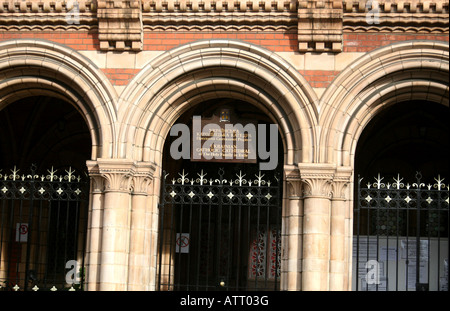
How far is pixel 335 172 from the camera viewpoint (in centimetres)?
1139

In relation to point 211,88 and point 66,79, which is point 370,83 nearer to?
point 211,88

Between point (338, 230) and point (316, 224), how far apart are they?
39 cm

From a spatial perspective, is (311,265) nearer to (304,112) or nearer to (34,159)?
(304,112)

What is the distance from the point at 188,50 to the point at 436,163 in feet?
24.2

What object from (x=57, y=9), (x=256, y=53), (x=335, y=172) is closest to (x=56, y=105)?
(x=57, y=9)

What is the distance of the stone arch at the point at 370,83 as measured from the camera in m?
11.5

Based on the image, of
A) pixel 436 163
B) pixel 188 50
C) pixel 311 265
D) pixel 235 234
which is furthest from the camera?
pixel 436 163

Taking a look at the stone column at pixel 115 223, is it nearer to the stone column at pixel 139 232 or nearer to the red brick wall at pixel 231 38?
the stone column at pixel 139 232

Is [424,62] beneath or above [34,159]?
above

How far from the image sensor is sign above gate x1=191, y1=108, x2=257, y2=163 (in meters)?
12.6

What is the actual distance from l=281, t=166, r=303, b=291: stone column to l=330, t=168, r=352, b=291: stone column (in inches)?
18.6

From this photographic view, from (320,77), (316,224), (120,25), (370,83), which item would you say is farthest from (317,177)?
(120,25)

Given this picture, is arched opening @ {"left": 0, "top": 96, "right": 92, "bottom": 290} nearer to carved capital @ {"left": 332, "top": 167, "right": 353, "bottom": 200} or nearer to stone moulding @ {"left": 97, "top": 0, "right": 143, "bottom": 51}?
stone moulding @ {"left": 97, "top": 0, "right": 143, "bottom": 51}

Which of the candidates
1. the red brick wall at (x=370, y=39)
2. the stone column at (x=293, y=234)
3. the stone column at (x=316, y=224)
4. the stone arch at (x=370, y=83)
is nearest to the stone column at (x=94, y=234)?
the stone column at (x=293, y=234)
